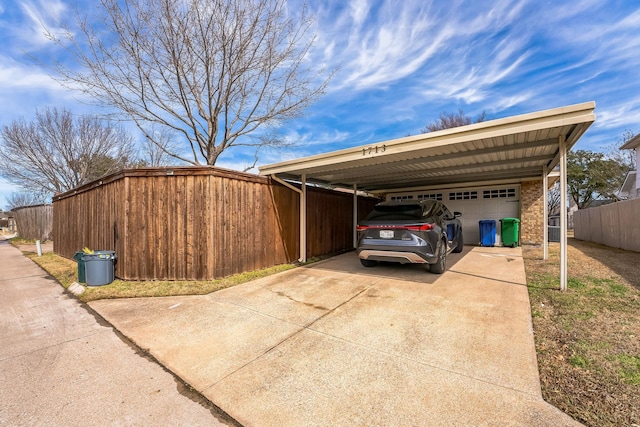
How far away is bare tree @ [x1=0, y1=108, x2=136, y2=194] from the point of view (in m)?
17.1

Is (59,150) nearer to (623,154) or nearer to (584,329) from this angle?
(584,329)

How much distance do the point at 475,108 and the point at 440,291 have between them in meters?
21.5

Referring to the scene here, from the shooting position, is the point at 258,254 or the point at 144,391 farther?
the point at 258,254

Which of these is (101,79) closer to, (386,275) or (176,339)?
(176,339)

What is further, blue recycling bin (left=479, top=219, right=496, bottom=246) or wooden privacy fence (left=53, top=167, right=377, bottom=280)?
→ blue recycling bin (left=479, top=219, right=496, bottom=246)

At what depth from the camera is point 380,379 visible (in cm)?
239

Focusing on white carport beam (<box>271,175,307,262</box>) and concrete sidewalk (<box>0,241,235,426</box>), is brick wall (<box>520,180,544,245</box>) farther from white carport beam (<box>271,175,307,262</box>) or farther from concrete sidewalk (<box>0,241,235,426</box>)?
concrete sidewalk (<box>0,241,235,426</box>)

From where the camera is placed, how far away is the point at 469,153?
567 centimetres

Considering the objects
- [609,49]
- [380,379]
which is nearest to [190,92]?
[380,379]

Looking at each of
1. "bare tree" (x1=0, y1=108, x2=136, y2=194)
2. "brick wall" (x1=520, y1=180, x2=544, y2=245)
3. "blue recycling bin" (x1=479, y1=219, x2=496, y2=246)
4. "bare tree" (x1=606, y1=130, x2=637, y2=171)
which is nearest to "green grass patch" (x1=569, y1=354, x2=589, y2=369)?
"blue recycling bin" (x1=479, y1=219, x2=496, y2=246)

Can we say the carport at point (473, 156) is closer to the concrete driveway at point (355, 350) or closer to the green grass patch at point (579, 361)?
the green grass patch at point (579, 361)

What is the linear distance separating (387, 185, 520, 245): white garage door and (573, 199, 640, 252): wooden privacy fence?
9.72 ft

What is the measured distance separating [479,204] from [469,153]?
19.3 ft

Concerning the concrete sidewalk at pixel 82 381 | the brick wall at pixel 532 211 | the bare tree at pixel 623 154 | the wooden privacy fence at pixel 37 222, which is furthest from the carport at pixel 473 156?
the bare tree at pixel 623 154
